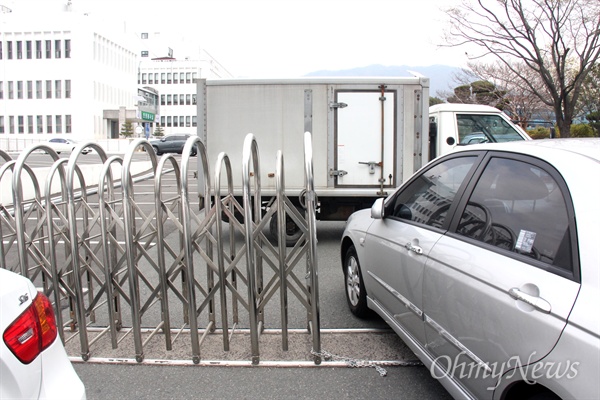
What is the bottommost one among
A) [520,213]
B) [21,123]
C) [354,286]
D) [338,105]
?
[354,286]

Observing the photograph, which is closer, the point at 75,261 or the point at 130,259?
the point at 130,259

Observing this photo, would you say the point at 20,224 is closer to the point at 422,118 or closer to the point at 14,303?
the point at 14,303

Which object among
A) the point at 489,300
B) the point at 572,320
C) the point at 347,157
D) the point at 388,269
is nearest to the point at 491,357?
the point at 489,300

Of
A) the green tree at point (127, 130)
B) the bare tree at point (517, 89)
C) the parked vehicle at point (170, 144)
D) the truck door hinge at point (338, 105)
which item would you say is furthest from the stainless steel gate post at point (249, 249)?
the green tree at point (127, 130)

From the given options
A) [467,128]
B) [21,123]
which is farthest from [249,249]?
[21,123]

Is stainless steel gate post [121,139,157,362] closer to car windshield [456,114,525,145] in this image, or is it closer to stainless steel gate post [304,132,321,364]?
stainless steel gate post [304,132,321,364]

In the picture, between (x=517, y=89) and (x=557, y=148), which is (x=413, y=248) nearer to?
(x=557, y=148)

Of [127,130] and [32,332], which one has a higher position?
[127,130]

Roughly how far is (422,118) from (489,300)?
20.1 ft

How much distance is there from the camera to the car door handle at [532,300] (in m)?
2.08

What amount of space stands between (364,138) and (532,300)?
20.2ft

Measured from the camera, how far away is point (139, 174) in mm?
22672

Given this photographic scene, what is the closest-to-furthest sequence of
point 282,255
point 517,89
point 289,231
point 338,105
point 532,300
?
point 532,300 → point 282,255 → point 338,105 → point 289,231 → point 517,89

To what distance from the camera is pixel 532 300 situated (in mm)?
2160
